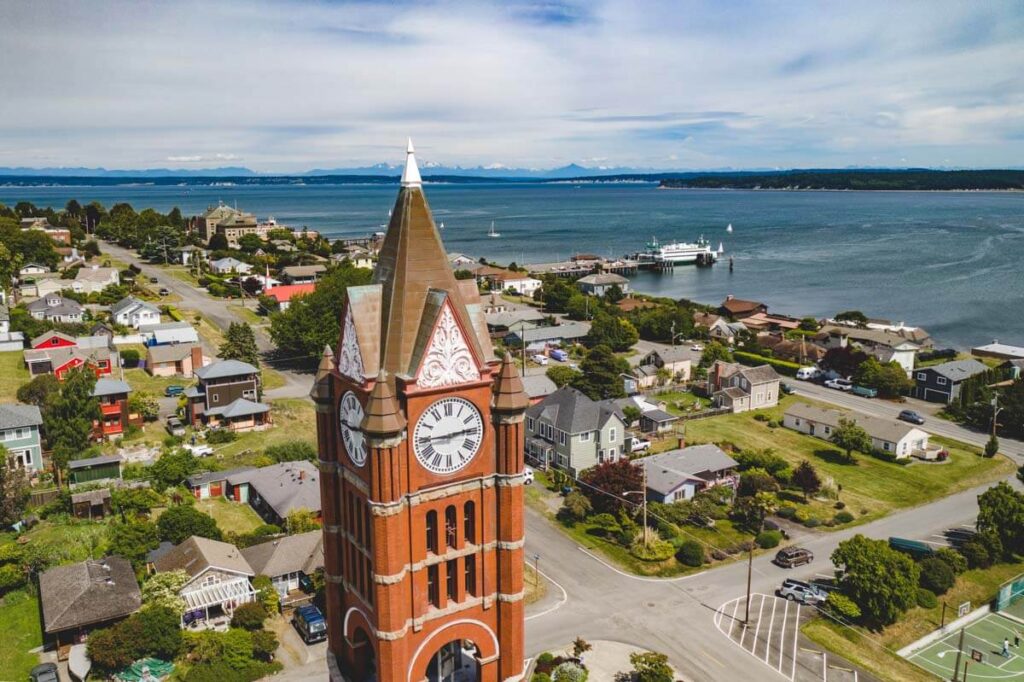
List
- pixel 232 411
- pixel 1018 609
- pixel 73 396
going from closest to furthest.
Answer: pixel 1018 609
pixel 73 396
pixel 232 411

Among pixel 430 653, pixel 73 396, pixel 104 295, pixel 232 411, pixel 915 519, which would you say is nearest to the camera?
pixel 430 653

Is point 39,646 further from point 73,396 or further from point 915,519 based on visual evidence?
point 915,519

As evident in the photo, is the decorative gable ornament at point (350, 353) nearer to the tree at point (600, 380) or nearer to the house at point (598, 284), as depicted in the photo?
the tree at point (600, 380)

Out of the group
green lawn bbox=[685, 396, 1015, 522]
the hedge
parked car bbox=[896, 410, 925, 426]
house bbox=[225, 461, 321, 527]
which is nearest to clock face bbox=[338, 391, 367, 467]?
house bbox=[225, 461, 321, 527]

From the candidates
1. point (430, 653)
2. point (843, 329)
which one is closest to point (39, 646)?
point (430, 653)

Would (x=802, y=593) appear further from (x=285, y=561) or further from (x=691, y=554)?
(x=285, y=561)

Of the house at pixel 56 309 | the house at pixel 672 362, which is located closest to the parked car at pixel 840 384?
the house at pixel 672 362
